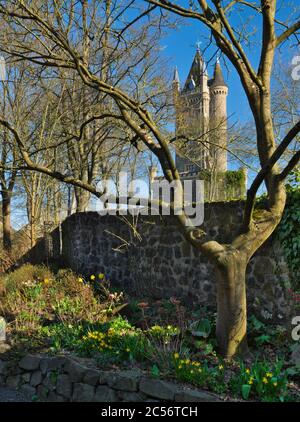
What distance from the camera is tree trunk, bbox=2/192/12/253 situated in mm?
13539

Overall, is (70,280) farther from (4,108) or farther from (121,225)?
(4,108)

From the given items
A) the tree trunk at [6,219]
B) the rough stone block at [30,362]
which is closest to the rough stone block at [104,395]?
the rough stone block at [30,362]

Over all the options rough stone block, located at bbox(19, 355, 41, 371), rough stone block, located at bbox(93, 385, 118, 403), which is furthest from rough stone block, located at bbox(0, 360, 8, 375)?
rough stone block, located at bbox(93, 385, 118, 403)

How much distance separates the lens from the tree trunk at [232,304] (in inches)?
204

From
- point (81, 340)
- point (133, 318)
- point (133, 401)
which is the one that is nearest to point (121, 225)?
point (133, 318)

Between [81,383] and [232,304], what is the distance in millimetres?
2075

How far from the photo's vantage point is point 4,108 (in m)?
11.8

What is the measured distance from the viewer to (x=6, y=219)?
563 inches

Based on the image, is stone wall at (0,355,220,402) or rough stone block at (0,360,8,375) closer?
stone wall at (0,355,220,402)

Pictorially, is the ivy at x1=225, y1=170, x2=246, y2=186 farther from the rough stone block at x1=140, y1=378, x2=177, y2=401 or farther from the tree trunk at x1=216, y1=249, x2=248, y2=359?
the rough stone block at x1=140, y1=378, x2=177, y2=401

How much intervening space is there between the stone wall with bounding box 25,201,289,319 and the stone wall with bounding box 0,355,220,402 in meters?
2.31

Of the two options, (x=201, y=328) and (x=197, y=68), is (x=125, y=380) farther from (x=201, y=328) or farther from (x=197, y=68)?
(x=197, y=68)

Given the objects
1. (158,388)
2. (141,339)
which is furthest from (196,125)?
(158,388)

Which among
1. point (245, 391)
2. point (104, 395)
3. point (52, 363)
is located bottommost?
point (104, 395)
